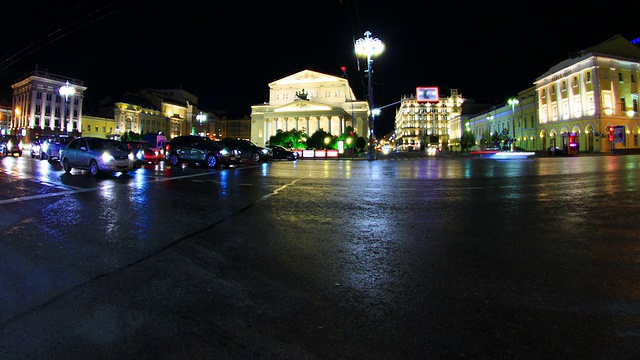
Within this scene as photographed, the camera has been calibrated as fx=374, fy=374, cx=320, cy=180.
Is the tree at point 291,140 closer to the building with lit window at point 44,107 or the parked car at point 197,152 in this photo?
the parked car at point 197,152

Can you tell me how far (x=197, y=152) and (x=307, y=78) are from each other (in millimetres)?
Answer: 72515

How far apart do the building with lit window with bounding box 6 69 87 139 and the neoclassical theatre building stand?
4156 cm

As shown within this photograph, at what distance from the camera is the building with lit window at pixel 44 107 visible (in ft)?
267

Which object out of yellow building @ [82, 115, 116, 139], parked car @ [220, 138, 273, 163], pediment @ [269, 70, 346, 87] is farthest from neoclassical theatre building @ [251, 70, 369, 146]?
parked car @ [220, 138, 273, 163]

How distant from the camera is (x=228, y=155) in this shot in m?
21.5

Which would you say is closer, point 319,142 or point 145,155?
point 145,155

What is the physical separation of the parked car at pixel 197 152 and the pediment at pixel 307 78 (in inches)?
2772

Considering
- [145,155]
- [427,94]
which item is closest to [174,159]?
[145,155]

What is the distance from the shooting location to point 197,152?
2077cm

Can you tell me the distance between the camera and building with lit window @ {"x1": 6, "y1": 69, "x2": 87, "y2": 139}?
81.4 metres

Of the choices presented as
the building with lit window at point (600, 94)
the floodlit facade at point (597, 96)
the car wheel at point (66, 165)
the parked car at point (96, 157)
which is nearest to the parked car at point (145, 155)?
the car wheel at point (66, 165)

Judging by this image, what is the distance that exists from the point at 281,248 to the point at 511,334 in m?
2.75

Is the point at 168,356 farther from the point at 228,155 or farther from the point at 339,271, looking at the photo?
the point at 228,155

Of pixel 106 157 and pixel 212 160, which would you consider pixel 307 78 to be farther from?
pixel 106 157
